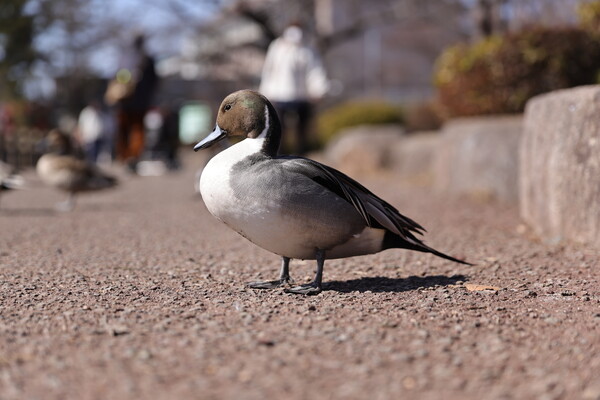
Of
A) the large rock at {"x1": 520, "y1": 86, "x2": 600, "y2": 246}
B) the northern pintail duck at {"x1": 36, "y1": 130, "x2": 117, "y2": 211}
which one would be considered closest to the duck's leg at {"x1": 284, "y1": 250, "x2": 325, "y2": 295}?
the large rock at {"x1": 520, "y1": 86, "x2": 600, "y2": 246}

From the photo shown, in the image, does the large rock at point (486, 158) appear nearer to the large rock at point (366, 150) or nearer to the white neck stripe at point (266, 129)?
the large rock at point (366, 150)

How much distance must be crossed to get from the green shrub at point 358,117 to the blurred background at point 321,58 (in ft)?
0.11

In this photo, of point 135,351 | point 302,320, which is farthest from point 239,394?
point 302,320

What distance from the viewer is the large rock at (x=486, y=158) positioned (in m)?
7.75

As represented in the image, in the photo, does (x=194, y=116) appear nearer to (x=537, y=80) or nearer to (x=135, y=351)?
(x=537, y=80)

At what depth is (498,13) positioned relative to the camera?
650 inches

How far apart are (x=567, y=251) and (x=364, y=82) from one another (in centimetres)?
3637

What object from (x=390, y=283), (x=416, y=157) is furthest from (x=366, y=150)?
(x=390, y=283)

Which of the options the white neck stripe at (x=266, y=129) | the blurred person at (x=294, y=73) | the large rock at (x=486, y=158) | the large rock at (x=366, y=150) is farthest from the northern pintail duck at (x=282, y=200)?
the large rock at (x=366, y=150)

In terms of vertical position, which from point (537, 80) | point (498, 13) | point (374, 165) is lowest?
point (374, 165)

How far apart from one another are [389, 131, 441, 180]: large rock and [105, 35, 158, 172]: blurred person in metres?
4.10

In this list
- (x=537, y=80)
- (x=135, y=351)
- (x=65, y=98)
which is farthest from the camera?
(x=65, y=98)

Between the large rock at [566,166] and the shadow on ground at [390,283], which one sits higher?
the large rock at [566,166]

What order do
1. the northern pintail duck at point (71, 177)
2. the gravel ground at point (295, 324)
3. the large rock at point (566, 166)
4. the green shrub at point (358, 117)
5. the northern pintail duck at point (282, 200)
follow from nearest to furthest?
the gravel ground at point (295, 324), the northern pintail duck at point (282, 200), the large rock at point (566, 166), the northern pintail duck at point (71, 177), the green shrub at point (358, 117)
